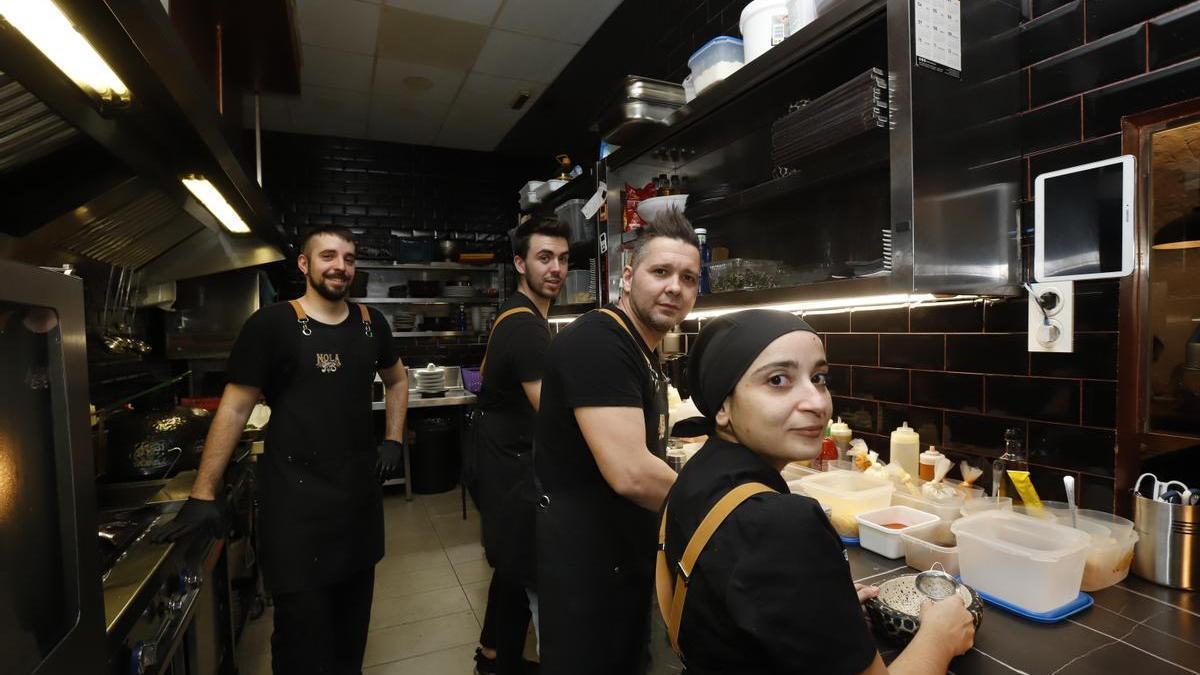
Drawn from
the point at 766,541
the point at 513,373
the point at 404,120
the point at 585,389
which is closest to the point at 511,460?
the point at 513,373

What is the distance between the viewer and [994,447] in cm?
178

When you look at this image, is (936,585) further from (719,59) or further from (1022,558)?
(719,59)

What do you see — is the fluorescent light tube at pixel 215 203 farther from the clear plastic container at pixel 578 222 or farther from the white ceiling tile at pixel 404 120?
the white ceiling tile at pixel 404 120

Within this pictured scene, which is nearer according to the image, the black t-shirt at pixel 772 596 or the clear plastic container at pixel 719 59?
the black t-shirt at pixel 772 596

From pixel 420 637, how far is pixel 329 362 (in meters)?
1.69

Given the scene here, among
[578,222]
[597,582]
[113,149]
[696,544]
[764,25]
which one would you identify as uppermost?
[764,25]

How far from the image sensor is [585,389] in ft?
4.79

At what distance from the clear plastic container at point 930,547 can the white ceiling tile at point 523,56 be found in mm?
3717

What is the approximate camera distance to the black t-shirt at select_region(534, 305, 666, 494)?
4.80ft

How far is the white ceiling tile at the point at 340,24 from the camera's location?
3.41 metres

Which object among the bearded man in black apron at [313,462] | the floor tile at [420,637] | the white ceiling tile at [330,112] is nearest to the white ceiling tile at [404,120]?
the white ceiling tile at [330,112]

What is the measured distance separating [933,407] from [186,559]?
8.14 feet

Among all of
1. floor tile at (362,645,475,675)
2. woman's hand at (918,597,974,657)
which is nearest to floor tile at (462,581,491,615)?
floor tile at (362,645,475,675)

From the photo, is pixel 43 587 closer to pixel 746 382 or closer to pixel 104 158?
pixel 746 382
